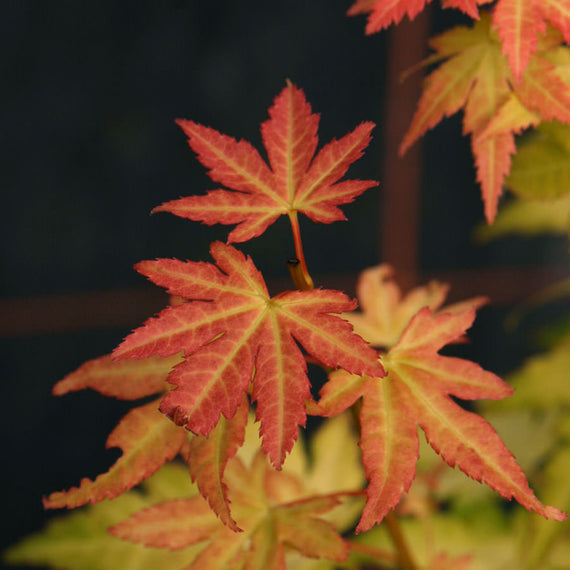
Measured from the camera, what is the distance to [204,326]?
0.50 metres

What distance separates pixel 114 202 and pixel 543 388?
3.56 feet

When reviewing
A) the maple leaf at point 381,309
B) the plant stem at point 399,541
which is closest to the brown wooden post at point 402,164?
the maple leaf at point 381,309

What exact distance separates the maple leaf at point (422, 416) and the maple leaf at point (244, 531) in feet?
0.54

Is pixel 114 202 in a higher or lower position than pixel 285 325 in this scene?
lower

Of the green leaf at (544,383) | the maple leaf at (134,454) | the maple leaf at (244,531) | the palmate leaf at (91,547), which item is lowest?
the palmate leaf at (91,547)

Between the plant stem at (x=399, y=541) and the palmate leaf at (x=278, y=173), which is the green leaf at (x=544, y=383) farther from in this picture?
the palmate leaf at (x=278, y=173)

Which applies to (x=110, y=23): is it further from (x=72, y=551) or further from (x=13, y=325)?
(x=72, y=551)

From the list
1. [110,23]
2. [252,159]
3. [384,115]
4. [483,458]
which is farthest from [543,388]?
[110,23]

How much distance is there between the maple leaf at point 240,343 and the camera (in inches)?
18.3

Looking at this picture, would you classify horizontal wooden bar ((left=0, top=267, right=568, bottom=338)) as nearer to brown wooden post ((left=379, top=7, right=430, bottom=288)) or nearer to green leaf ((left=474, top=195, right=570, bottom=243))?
brown wooden post ((left=379, top=7, right=430, bottom=288))

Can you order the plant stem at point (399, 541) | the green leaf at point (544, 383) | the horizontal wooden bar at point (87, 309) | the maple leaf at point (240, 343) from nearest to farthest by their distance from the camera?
the maple leaf at point (240, 343) → the plant stem at point (399, 541) → the green leaf at point (544, 383) → the horizontal wooden bar at point (87, 309)

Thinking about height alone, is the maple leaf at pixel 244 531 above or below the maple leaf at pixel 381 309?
below

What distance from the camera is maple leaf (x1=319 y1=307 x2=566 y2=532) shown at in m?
0.49

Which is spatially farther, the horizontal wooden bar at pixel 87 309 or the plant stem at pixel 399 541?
the horizontal wooden bar at pixel 87 309
